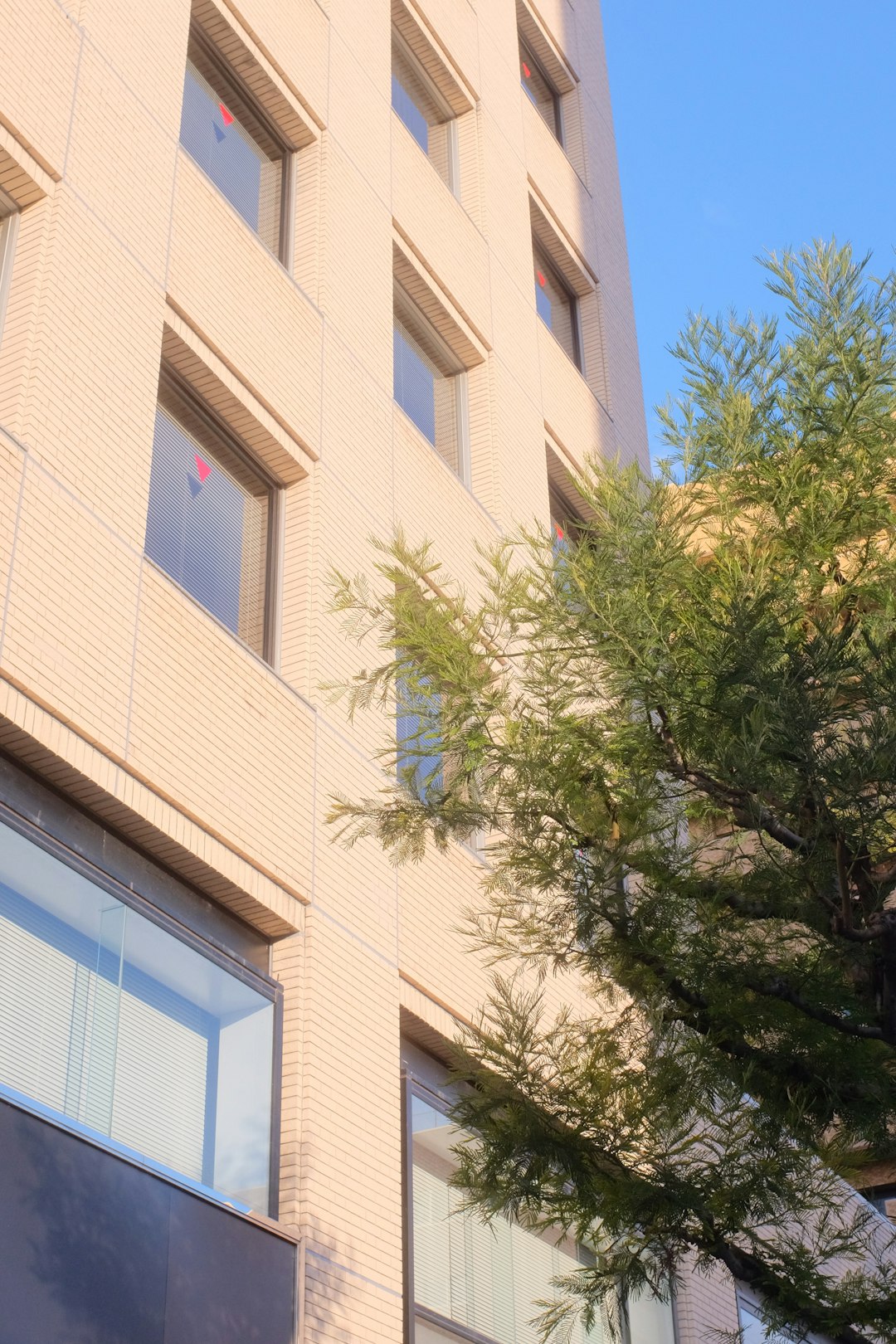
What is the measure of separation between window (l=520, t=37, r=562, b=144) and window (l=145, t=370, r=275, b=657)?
12.6 metres

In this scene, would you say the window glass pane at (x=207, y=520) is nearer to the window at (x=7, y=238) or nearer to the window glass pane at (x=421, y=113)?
the window at (x=7, y=238)

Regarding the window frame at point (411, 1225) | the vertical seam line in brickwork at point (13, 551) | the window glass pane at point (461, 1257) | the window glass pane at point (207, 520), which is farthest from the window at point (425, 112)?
the window glass pane at point (461, 1257)

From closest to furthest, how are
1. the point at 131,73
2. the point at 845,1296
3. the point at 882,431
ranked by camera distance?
1. the point at 845,1296
2. the point at 882,431
3. the point at 131,73

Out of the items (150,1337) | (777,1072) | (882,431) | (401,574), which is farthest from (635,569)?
(150,1337)

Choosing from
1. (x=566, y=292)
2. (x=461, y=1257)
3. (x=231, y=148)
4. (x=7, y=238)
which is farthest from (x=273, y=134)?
(x=461, y=1257)

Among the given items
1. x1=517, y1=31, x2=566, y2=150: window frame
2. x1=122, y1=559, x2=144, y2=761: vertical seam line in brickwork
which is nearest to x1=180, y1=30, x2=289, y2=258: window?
x1=122, y1=559, x2=144, y2=761: vertical seam line in brickwork

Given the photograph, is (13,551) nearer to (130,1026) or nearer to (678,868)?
(130,1026)

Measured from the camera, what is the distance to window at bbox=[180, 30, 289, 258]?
41.0 ft

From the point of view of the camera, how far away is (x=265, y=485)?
38.4ft

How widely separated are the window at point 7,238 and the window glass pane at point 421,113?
7957 mm

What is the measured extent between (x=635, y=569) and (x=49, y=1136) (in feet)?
11.5

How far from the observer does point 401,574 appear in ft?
23.6

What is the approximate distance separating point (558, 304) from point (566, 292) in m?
0.45

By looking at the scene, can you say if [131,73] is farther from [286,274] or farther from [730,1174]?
[730,1174]
